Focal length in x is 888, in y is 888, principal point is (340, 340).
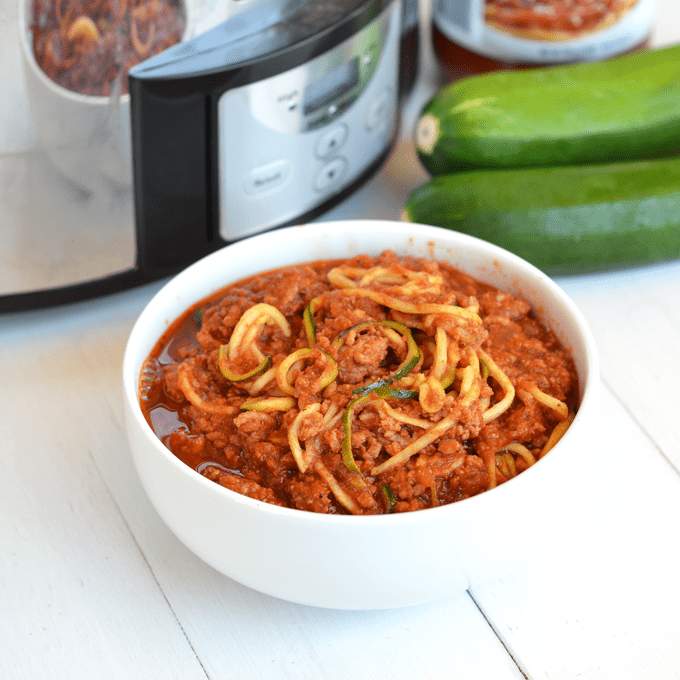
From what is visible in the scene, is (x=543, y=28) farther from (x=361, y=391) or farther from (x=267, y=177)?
(x=361, y=391)

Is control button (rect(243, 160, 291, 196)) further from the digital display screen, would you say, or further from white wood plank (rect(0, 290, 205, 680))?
white wood plank (rect(0, 290, 205, 680))

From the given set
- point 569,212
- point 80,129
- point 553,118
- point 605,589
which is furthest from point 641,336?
point 80,129

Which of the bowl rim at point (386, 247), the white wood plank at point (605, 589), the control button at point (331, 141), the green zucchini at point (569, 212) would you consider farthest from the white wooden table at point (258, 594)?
the control button at point (331, 141)

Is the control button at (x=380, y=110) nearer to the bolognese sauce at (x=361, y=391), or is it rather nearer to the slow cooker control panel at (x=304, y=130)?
the slow cooker control panel at (x=304, y=130)

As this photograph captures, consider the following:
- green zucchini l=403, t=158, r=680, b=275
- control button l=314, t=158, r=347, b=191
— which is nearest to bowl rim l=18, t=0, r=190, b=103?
control button l=314, t=158, r=347, b=191

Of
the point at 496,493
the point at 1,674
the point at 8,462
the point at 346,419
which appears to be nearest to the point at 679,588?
the point at 496,493

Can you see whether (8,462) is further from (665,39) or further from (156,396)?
(665,39)
